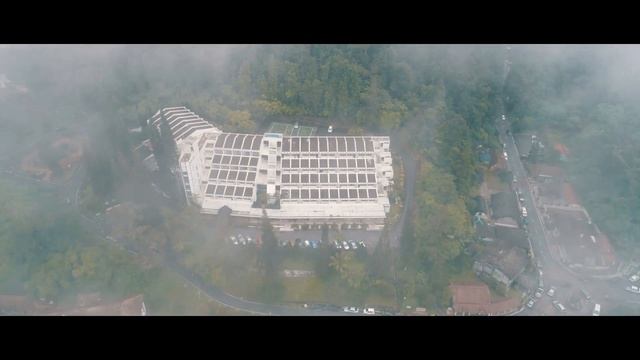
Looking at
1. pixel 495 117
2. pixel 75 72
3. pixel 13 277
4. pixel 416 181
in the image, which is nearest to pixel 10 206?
pixel 13 277

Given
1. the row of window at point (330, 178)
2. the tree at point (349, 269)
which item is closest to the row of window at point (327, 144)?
the row of window at point (330, 178)

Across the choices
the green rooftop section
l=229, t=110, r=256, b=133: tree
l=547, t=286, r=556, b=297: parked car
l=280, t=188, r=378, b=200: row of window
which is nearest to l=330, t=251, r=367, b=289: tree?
l=280, t=188, r=378, b=200: row of window

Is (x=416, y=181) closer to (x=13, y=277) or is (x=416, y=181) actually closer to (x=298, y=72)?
(x=298, y=72)

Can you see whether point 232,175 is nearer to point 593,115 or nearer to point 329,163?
point 329,163

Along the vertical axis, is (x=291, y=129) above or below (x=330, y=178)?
above

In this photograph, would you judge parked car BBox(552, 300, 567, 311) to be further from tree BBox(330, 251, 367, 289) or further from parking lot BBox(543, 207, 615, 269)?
tree BBox(330, 251, 367, 289)

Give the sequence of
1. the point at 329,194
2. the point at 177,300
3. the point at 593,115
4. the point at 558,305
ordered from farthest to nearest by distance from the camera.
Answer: the point at 593,115 → the point at 329,194 → the point at 558,305 → the point at 177,300

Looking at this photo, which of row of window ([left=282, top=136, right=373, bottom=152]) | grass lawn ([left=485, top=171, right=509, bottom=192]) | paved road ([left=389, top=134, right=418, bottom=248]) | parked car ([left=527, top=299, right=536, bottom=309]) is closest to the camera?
parked car ([left=527, top=299, right=536, bottom=309])

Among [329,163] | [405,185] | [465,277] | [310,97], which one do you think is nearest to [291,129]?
[310,97]
